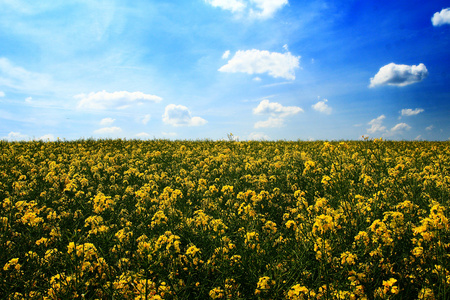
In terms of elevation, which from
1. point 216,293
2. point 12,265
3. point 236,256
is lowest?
point 216,293

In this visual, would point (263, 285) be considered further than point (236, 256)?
No

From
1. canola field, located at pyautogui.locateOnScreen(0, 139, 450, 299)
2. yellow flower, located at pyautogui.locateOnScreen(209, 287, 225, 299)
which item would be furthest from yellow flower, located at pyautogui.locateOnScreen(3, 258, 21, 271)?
yellow flower, located at pyautogui.locateOnScreen(209, 287, 225, 299)

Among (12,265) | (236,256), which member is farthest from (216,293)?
(12,265)

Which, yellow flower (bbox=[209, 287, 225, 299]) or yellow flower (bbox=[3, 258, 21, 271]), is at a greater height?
yellow flower (bbox=[3, 258, 21, 271])

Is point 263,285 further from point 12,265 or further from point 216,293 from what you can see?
point 12,265

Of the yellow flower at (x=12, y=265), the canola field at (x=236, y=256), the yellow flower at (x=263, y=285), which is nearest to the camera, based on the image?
the yellow flower at (x=263, y=285)

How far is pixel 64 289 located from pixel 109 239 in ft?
3.34

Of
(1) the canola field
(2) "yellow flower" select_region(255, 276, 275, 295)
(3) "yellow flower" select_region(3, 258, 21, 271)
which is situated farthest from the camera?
(3) "yellow flower" select_region(3, 258, 21, 271)

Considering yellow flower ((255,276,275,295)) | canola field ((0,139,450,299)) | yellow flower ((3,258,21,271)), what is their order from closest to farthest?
yellow flower ((255,276,275,295))
canola field ((0,139,450,299))
yellow flower ((3,258,21,271))

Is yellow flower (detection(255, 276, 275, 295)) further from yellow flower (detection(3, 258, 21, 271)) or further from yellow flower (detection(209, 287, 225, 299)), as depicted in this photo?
yellow flower (detection(3, 258, 21, 271))

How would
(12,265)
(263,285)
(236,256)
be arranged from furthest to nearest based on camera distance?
(12,265), (236,256), (263,285)

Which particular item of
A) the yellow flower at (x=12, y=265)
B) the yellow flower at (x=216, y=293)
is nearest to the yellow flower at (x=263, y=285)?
the yellow flower at (x=216, y=293)

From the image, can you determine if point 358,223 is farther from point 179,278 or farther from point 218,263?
point 179,278

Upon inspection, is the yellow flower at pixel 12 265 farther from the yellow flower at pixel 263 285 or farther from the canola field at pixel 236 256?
the yellow flower at pixel 263 285
